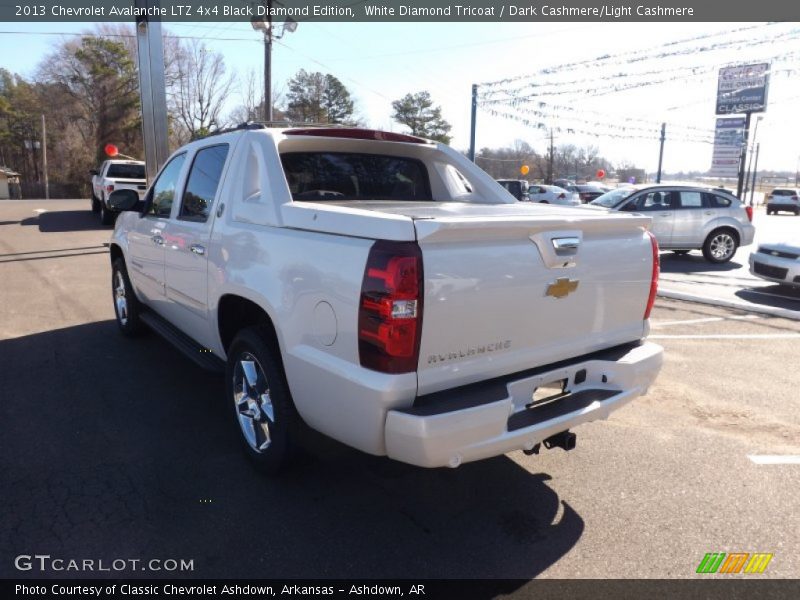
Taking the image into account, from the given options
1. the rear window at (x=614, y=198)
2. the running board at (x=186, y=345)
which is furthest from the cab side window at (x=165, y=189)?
the rear window at (x=614, y=198)

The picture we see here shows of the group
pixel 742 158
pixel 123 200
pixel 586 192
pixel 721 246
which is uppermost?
pixel 742 158

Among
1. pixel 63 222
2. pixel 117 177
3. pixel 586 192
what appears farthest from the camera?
pixel 586 192

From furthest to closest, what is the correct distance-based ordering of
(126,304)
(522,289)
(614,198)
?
1. (614,198)
2. (126,304)
3. (522,289)

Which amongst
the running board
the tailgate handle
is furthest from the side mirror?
the tailgate handle

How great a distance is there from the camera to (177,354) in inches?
215

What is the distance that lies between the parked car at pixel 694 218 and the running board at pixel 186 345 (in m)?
10.6

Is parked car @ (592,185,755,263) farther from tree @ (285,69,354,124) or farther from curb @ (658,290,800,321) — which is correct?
tree @ (285,69,354,124)

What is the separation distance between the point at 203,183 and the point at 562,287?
257cm

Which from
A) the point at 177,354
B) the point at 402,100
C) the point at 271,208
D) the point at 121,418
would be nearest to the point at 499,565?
the point at 271,208

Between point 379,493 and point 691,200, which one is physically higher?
point 691,200

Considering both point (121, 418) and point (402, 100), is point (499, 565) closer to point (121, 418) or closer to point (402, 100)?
point (121, 418)

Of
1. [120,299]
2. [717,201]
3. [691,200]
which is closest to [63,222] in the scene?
[120,299]

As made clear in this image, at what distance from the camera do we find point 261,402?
10.6ft

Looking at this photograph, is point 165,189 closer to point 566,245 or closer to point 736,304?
point 566,245
